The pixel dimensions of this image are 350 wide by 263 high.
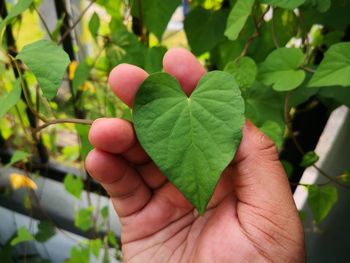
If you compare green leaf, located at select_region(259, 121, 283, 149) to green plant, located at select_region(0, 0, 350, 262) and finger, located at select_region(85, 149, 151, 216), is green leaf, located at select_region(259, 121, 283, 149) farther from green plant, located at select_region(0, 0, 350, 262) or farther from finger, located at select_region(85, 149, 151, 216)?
finger, located at select_region(85, 149, 151, 216)

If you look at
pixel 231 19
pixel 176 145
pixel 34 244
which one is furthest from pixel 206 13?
pixel 34 244

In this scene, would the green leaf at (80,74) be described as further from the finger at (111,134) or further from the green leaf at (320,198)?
the green leaf at (320,198)

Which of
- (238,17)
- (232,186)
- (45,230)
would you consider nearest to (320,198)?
(232,186)

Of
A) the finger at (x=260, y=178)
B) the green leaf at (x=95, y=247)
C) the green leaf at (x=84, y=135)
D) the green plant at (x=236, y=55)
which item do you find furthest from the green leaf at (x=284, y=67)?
the green leaf at (x=95, y=247)

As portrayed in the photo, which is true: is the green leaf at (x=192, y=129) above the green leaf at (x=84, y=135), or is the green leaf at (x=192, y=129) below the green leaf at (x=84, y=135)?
above

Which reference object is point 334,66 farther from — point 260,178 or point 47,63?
point 47,63
